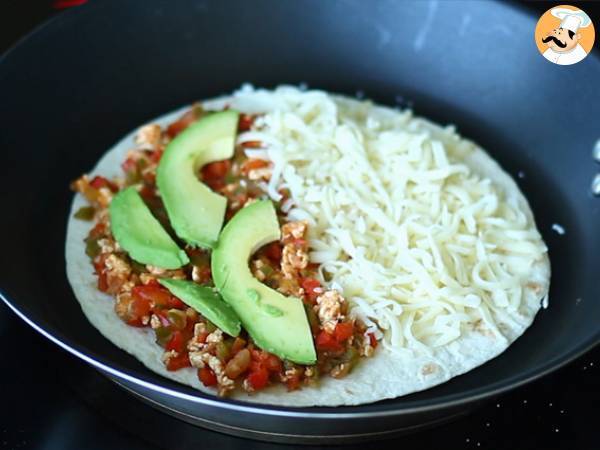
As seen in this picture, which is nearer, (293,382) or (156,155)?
(293,382)

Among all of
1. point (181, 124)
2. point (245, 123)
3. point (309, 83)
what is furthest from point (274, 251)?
point (309, 83)

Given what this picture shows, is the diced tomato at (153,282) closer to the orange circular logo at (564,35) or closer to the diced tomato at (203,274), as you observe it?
the diced tomato at (203,274)

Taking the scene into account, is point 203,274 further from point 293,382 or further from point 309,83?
point 309,83

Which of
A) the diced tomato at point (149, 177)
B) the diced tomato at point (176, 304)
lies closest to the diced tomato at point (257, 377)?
the diced tomato at point (176, 304)

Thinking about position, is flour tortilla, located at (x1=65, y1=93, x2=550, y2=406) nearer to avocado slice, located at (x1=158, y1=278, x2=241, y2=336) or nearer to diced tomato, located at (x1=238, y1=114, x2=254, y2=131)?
avocado slice, located at (x1=158, y1=278, x2=241, y2=336)

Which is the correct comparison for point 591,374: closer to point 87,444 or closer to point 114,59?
point 87,444
